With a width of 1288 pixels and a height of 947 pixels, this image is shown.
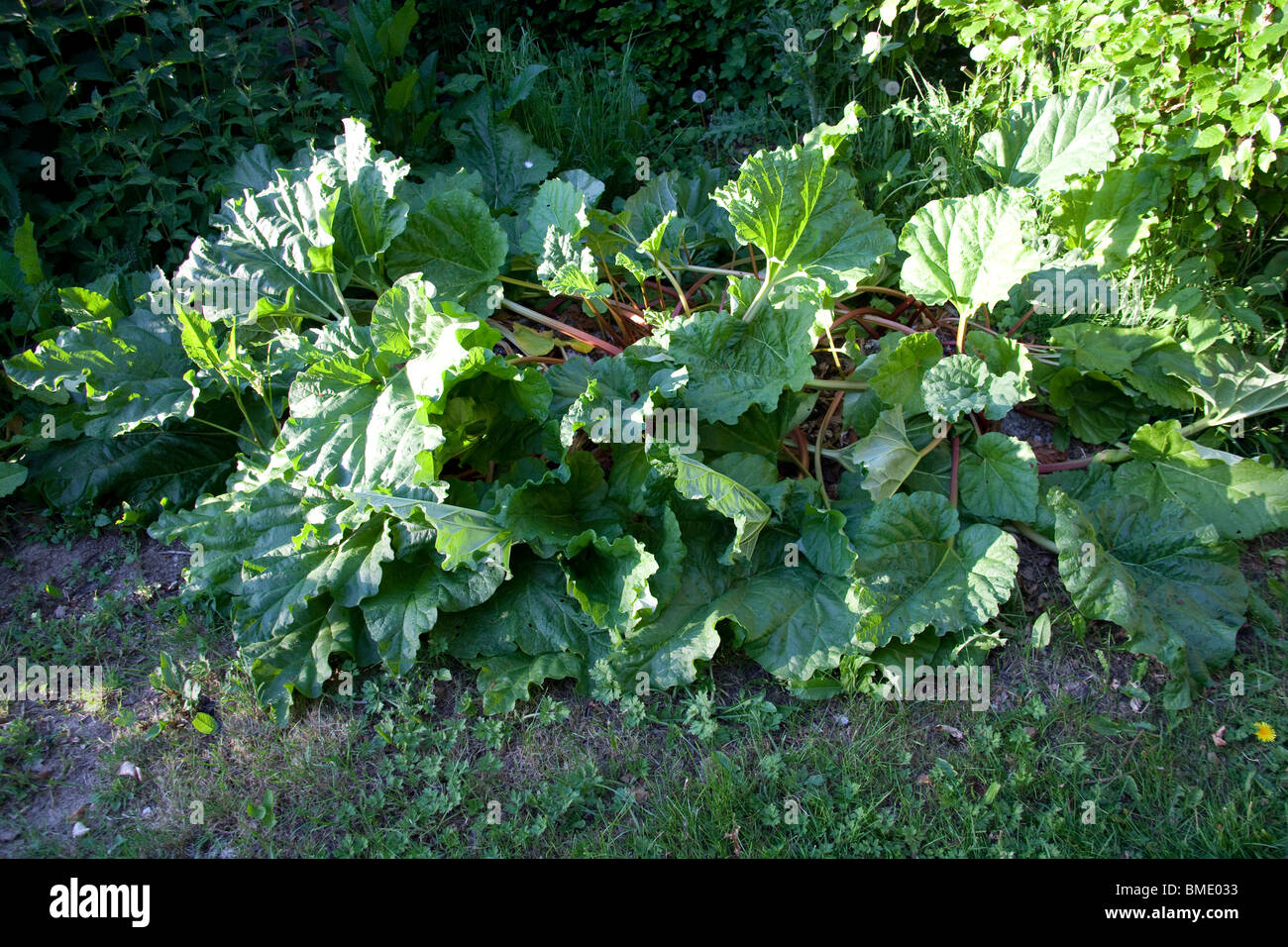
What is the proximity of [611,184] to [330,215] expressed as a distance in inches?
58.2

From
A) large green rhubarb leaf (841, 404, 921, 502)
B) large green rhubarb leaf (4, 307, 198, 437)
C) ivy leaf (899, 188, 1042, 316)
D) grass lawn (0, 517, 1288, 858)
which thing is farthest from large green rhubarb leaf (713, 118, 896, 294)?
large green rhubarb leaf (4, 307, 198, 437)

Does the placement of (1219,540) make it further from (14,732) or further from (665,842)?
(14,732)

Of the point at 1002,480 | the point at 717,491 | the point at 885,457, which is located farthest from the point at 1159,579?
the point at 717,491

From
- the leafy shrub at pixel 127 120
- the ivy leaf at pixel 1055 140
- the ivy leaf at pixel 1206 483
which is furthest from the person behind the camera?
the leafy shrub at pixel 127 120

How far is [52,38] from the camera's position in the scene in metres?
3.21

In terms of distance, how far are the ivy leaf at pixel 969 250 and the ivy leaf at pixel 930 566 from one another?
0.67 meters

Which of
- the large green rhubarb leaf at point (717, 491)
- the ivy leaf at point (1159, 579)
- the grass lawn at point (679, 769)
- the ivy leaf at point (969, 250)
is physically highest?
the ivy leaf at point (969, 250)

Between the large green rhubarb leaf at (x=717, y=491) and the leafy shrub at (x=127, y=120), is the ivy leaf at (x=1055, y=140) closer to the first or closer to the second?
the large green rhubarb leaf at (x=717, y=491)

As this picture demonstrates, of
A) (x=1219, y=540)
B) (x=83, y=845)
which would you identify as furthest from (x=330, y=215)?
(x=1219, y=540)

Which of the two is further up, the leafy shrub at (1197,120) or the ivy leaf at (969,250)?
the leafy shrub at (1197,120)

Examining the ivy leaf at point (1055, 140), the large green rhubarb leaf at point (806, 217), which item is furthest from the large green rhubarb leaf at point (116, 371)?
the ivy leaf at point (1055, 140)

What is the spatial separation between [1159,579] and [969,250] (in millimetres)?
1081

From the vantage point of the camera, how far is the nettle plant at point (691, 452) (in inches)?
99.5

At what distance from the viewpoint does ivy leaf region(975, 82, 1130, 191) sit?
116 inches
